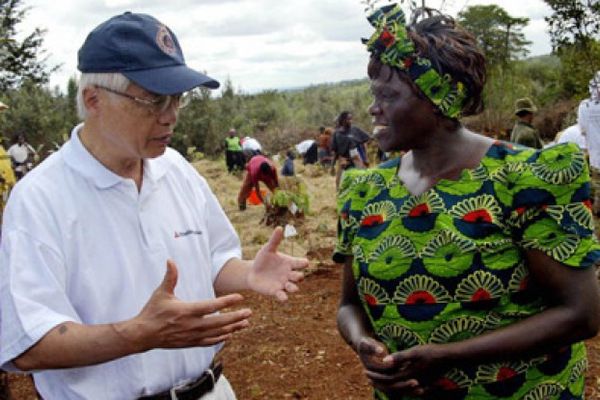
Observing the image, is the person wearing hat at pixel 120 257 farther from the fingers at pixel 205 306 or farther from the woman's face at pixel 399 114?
the woman's face at pixel 399 114

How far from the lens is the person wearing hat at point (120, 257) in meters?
1.64

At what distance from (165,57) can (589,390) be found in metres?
3.29

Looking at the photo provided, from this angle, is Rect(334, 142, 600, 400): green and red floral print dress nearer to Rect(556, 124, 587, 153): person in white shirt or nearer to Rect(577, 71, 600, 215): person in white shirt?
Rect(577, 71, 600, 215): person in white shirt

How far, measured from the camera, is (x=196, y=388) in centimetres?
200

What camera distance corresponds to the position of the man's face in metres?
1.91

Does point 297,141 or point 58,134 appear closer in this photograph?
point 58,134

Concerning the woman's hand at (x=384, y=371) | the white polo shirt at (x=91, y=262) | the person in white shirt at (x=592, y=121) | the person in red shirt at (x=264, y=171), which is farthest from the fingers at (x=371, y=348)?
the person in red shirt at (x=264, y=171)

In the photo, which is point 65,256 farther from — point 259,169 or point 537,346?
point 259,169

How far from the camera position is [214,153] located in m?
23.5

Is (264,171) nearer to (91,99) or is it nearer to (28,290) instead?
(91,99)

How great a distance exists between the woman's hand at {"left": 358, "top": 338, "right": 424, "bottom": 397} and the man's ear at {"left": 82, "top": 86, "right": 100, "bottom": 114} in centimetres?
97

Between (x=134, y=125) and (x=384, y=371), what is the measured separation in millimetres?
943

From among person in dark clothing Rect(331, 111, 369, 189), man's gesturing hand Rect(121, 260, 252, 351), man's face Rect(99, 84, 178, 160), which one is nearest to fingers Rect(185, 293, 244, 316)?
man's gesturing hand Rect(121, 260, 252, 351)

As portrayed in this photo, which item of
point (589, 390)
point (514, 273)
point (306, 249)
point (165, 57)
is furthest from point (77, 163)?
point (306, 249)
